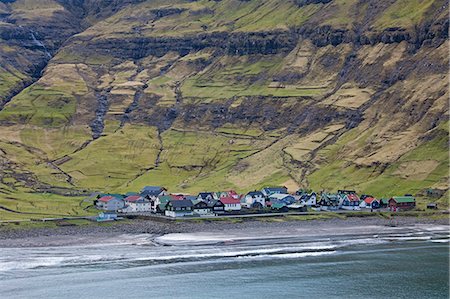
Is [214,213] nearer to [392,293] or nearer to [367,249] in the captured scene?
[367,249]

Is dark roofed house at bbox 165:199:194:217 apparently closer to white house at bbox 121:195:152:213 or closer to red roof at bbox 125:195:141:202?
white house at bbox 121:195:152:213

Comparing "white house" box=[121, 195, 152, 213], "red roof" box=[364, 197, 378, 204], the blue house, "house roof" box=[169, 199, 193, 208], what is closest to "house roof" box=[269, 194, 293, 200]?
"red roof" box=[364, 197, 378, 204]

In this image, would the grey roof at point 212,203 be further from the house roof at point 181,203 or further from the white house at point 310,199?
the white house at point 310,199

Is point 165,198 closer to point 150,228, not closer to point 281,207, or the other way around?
point 150,228

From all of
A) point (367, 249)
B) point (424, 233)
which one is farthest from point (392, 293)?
point (424, 233)

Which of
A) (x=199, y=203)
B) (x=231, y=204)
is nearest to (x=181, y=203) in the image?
(x=199, y=203)

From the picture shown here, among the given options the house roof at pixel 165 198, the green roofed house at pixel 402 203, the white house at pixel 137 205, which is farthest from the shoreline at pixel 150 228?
the white house at pixel 137 205
